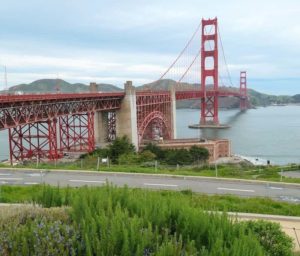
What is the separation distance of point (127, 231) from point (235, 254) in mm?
827

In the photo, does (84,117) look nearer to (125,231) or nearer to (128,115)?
(128,115)

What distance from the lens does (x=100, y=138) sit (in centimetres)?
4284

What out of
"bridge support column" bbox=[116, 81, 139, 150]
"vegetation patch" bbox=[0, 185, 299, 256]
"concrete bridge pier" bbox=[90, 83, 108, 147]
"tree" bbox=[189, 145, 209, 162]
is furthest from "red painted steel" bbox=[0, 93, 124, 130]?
"vegetation patch" bbox=[0, 185, 299, 256]

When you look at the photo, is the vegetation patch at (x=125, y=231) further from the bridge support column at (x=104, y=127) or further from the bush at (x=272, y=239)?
the bridge support column at (x=104, y=127)

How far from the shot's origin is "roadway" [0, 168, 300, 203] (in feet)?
37.2

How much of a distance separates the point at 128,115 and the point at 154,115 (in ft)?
26.4

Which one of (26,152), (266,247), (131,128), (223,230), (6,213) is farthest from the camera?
(131,128)

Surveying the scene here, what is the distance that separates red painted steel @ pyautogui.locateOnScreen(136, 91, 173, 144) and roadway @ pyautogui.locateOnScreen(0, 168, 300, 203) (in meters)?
29.9

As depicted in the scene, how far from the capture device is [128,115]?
4078cm

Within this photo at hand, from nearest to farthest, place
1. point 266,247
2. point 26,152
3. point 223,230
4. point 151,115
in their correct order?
point 223,230 → point 266,247 → point 26,152 → point 151,115

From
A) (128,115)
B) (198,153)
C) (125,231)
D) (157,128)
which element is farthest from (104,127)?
(125,231)

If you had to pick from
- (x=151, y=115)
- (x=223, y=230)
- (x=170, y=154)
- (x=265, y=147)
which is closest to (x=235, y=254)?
(x=223, y=230)

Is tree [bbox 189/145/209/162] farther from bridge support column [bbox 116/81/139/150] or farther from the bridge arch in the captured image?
the bridge arch

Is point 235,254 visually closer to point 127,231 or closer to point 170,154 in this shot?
point 127,231
